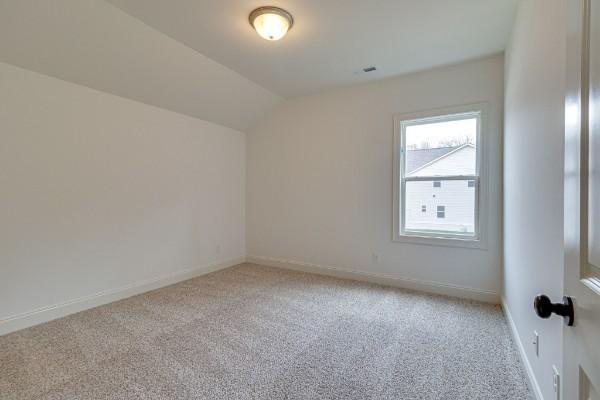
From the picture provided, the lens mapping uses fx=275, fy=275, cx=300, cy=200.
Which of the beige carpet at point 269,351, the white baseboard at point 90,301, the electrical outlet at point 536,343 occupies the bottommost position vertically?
the beige carpet at point 269,351

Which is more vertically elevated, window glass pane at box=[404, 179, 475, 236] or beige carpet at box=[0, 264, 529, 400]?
window glass pane at box=[404, 179, 475, 236]

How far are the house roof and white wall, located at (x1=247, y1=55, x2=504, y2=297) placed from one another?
24 centimetres

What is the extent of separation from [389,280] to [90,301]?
3.52 metres

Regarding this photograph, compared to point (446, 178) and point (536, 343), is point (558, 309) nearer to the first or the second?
point (536, 343)

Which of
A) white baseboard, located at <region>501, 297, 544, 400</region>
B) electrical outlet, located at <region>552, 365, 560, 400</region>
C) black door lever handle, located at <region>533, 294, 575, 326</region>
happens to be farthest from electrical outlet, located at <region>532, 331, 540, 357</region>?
black door lever handle, located at <region>533, 294, 575, 326</region>

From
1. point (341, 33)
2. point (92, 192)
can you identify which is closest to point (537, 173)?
point (341, 33)

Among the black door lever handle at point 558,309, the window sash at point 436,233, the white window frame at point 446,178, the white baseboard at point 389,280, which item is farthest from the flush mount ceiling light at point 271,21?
the white baseboard at point 389,280

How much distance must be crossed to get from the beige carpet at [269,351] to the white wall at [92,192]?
18.4 inches

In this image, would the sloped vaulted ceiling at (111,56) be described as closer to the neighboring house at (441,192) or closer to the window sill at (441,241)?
the neighboring house at (441,192)

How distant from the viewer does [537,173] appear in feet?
5.39

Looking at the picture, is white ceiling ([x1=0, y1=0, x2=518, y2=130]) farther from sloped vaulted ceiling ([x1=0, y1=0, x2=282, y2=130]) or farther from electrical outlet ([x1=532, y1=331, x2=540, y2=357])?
electrical outlet ([x1=532, y1=331, x2=540, y2=357])

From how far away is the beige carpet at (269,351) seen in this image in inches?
67.9

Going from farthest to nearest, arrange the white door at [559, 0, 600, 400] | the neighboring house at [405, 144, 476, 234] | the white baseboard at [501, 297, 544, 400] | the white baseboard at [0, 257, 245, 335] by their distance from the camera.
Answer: the neighboring house at [405, 144, 476, 234]
the white baseboard at [0, 257, 245, 335]
the white baseboard at [501, 297, 544, 400]
the white door at [559, 0, 600, 400]

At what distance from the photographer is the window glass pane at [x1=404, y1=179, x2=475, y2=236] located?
3266 mm
